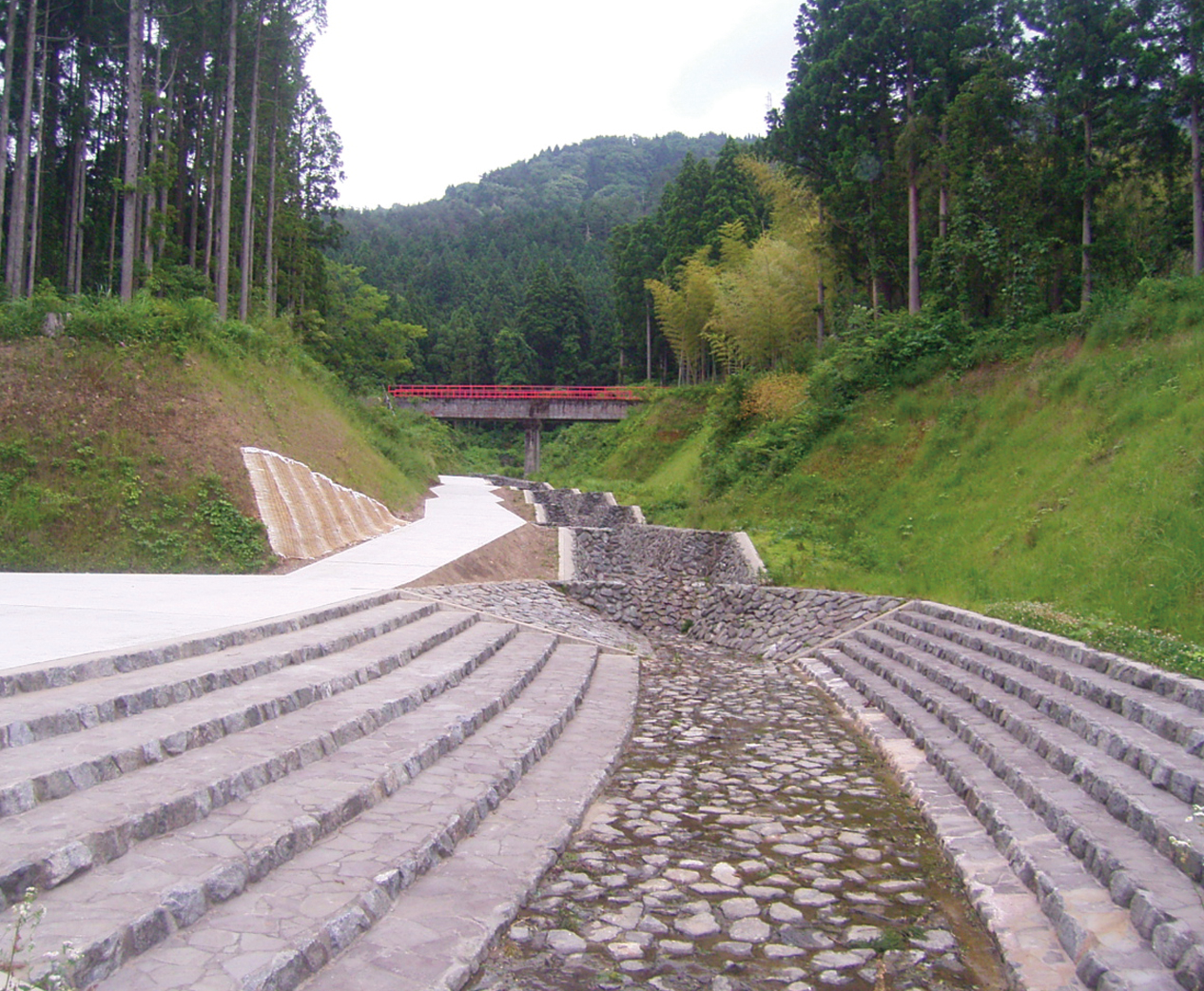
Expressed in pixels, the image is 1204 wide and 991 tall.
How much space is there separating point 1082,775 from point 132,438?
13075 mm

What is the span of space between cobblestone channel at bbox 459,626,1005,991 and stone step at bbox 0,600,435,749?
102 inches

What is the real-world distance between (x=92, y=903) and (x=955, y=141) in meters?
21.4

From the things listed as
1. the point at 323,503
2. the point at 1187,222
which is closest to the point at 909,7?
the point at 1187,222

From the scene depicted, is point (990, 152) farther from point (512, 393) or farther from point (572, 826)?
point (512, 393)

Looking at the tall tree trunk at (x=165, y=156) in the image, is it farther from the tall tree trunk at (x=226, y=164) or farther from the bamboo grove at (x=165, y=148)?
the tall tree trunk at (x=226, y=164)

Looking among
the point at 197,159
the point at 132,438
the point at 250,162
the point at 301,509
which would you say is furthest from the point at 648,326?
the point at 132,438

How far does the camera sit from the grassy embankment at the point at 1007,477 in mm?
9742

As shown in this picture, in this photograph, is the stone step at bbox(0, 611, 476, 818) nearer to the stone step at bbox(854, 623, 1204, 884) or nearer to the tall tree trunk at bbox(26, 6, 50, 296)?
the stone step at bbox(854, 623, 1204, 884)

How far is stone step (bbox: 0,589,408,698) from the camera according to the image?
513 cm

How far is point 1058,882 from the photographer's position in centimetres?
421

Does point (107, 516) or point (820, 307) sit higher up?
point (820, 307)

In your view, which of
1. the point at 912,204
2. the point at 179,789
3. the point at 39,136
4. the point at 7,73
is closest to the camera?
the point at 179,789

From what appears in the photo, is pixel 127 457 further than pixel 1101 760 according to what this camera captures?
Yes

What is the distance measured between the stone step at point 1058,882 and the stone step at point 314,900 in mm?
2861
